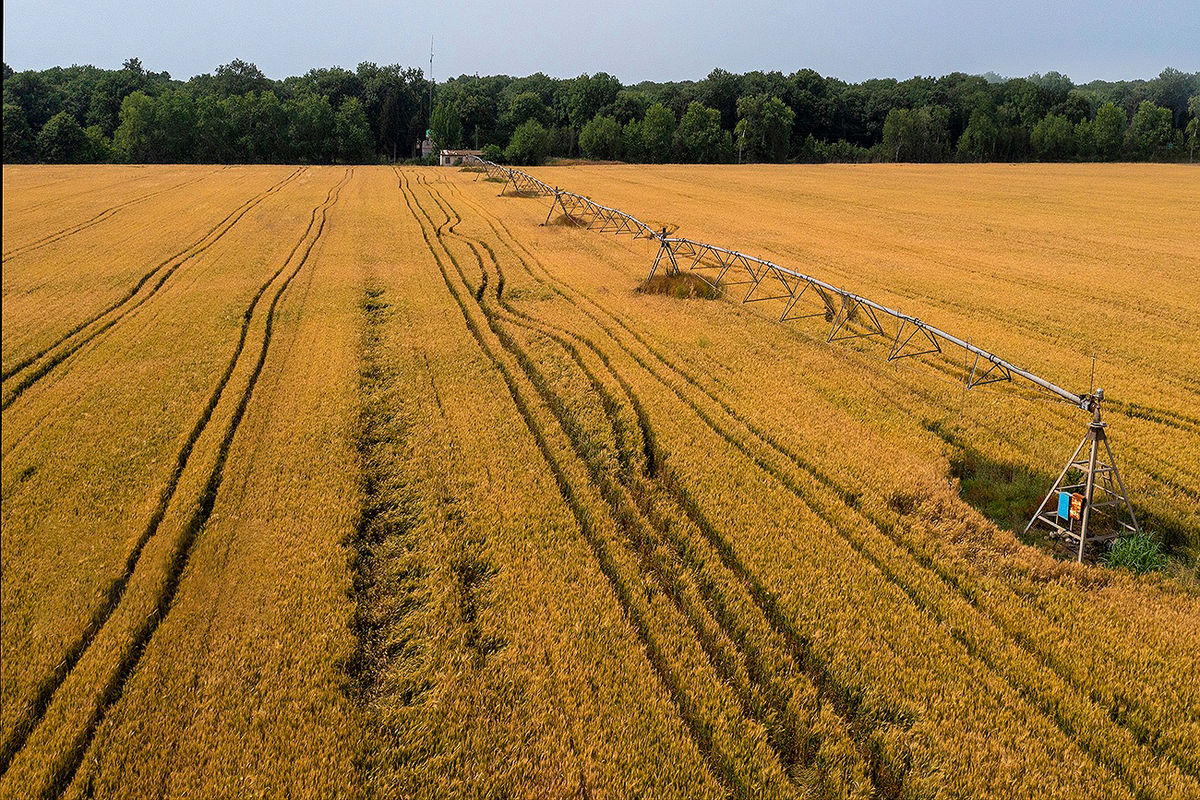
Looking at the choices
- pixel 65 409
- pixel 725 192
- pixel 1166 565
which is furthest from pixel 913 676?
pixel 725 192

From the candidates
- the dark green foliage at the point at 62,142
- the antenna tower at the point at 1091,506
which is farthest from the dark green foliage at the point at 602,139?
the antenna tower at the point at 1091,506

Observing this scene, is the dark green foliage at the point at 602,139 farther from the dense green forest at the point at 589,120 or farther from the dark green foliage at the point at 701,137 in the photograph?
the dark green foliage at the point at 701,137

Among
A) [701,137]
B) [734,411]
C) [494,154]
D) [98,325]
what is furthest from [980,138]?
[98,325]

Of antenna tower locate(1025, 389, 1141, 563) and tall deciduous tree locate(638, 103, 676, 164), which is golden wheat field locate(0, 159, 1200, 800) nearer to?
antenna tower locate(1025, 389, 1141, 563)

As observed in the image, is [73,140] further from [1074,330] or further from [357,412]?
[1074,330]

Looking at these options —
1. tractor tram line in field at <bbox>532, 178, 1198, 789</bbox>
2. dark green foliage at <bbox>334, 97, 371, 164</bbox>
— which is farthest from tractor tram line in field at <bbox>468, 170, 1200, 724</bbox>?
dark green foliage at <bbox>334, 97, 371, 164</bbox>

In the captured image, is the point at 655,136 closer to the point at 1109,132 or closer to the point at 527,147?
the point at 527,147

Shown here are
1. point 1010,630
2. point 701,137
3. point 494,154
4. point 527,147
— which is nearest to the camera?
point 1010,630
